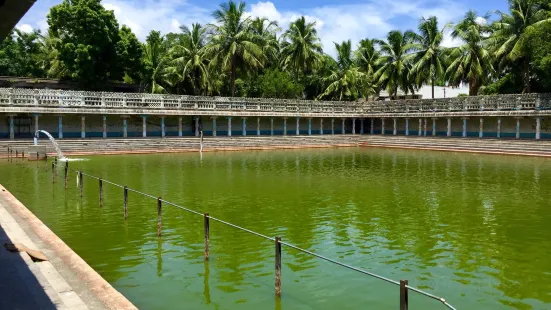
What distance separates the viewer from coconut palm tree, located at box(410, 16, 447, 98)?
48.8 meters

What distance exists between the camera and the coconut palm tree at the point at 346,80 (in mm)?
53622

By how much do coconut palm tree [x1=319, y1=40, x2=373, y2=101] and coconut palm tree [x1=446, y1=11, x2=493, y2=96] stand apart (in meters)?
10.1

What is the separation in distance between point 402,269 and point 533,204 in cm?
879

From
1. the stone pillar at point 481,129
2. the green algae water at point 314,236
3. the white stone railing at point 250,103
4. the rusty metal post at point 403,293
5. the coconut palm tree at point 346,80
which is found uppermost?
the coconut palm tree at point 346,80

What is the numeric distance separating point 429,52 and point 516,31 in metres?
9.52

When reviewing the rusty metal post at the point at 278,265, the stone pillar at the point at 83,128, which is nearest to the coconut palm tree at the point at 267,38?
the stone pillar at the point at 83,128

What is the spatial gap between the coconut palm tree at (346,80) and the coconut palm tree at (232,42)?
11.7 meters

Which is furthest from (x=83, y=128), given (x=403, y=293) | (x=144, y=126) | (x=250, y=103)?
(x=403, y=293)

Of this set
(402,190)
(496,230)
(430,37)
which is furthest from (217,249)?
(430,37)

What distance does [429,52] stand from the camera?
1911 inches

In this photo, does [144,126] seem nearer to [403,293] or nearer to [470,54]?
[470,54]

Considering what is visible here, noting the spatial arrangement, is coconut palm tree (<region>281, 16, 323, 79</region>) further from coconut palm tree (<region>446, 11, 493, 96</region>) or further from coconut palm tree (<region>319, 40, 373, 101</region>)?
coconut palm tree (<region>446, 11, 493, 96</region>)

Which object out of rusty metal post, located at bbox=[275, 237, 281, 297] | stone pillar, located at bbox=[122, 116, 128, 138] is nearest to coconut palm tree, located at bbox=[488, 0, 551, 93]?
stone pillar, located at bbox=[122, 116, 128, 138]

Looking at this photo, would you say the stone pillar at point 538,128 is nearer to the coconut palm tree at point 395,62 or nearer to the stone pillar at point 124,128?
the coconut palm tree at point 395,62
